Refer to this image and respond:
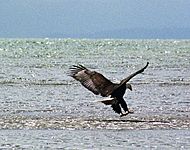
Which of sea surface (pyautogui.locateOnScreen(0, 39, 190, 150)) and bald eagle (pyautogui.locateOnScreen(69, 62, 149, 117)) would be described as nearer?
sea surface (pyautogui.locateOnScreen(0, 39, 190, 150))

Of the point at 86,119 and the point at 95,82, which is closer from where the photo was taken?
the point at 95,82

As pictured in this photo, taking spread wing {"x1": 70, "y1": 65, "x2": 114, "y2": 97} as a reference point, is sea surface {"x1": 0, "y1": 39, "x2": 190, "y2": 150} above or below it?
below

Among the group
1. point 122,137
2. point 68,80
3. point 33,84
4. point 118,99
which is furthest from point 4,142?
point 68,80

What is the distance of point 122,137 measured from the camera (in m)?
17.4

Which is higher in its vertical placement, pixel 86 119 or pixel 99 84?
pixel 99 84

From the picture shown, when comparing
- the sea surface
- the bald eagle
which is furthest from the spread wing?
the sea surface

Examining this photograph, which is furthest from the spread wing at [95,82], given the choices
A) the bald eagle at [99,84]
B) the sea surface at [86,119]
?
the sea surface at [86,119]

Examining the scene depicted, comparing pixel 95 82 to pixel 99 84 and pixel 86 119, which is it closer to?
pixel 99 84

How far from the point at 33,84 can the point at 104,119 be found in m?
14.7

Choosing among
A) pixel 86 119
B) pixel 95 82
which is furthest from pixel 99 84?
pixel 86 119

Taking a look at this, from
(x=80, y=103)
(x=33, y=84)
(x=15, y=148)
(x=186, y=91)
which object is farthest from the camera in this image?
(x=33, y=84)

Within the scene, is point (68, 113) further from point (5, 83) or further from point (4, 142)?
point (5, 83)

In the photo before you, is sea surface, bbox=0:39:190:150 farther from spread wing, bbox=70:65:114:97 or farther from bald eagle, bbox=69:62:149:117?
spread wing, bbox=70:65:114:97

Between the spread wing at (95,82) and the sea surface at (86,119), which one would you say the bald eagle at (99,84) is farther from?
the sea surface at (86,119)
